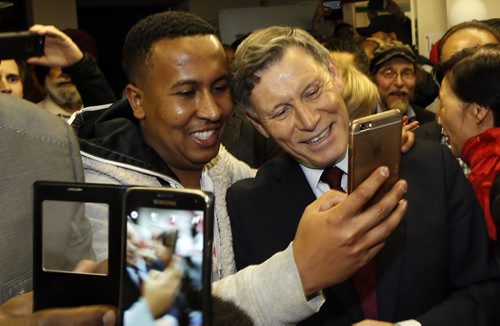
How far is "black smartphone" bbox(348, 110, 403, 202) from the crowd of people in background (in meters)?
0.03

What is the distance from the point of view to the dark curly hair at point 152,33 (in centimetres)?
173

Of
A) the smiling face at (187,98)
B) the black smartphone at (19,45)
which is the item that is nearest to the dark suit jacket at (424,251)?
the smiling face at (187,98)

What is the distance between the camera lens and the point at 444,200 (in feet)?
5.00

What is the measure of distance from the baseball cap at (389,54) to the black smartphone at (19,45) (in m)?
3.26

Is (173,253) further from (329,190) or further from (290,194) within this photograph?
(290,194)

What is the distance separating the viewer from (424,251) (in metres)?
1.49

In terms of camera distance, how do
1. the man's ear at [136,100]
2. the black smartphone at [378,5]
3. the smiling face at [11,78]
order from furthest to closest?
the black smartphone at [378,5]
the smiling face at [11,78]
the man's ear at [136,100]

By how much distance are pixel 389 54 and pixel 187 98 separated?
255cm

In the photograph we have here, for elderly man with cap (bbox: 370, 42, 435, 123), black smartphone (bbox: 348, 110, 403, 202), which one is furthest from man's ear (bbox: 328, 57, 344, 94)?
elderly man with cap (bbox: 370, 42, 435, 123)

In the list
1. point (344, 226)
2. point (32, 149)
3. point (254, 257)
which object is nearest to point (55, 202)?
point (32, 149)

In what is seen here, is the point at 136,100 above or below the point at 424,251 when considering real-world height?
above

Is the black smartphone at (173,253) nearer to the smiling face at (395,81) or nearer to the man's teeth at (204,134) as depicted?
the man's teeth at (204,134)

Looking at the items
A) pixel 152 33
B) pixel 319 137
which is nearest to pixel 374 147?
pixel 319 137

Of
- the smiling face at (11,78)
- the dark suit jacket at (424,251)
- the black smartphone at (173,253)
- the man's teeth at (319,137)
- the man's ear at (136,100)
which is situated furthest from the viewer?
the smiling face at (11,78)
